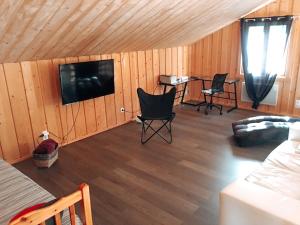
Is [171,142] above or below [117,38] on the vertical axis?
below

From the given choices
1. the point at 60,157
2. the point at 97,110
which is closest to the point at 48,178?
the point at 60,157

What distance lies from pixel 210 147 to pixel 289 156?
4.47ft

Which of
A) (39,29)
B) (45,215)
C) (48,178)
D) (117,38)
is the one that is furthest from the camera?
(117,38)

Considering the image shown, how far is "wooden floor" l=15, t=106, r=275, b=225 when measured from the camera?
2426mm

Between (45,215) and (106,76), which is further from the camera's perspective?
(106,76)

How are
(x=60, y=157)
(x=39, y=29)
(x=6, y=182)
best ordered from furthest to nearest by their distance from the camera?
(x=60, y=157)
(x=39, y=29)
(x=6, y=182)

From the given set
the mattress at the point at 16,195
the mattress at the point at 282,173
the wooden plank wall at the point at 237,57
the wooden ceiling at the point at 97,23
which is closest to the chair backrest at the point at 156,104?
the wooden ceiling at the point at 97,23

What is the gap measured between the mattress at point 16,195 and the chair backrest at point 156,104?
212 cm

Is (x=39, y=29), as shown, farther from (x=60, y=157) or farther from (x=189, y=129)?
(x=189, y=129)

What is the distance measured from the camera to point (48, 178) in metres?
3.06

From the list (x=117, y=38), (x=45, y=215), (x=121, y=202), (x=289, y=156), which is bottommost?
(x=121, y=202)

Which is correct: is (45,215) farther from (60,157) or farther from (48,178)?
(60,157)

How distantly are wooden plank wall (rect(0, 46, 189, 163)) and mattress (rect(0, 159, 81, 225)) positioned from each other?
1254 millimetres

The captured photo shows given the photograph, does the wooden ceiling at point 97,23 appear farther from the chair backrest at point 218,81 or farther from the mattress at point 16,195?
the mattress at point 16,195
